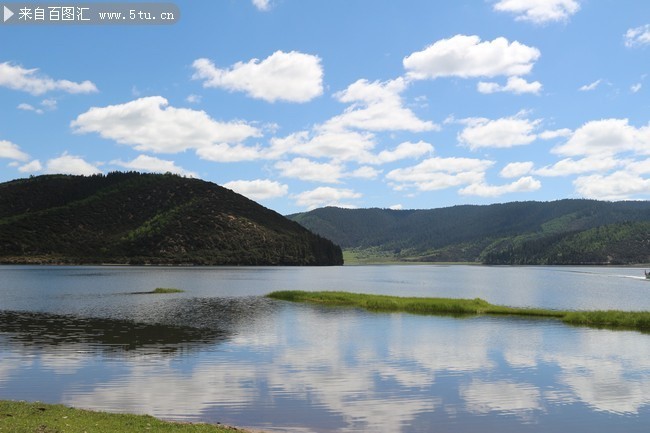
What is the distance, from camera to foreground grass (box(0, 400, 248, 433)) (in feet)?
79.9

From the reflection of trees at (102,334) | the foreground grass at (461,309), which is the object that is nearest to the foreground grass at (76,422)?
the reflection of trees at (102,334)

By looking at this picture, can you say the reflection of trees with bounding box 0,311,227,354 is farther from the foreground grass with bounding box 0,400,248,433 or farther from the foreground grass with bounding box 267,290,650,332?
the foreground grass with bounding box 267,290,650,332

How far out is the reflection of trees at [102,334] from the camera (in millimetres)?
52031

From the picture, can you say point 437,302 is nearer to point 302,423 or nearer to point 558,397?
point 558,397

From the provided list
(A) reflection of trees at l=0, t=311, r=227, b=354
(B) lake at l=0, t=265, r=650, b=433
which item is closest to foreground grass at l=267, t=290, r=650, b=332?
(B) lake at l=0, t=265, r=650, b=433

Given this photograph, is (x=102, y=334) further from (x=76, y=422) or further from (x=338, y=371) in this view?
(x=76, y=422)

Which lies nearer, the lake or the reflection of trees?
the lake

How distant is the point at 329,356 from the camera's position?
159 ft

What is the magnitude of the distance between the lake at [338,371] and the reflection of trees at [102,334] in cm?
20

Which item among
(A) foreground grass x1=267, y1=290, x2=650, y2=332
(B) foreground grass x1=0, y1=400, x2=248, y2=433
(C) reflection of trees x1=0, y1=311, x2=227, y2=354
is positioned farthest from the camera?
(A) foreground grass x1=267, y1=290, x2=650, y2=332

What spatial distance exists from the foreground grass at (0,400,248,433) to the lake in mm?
2952

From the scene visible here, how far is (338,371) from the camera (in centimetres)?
4222

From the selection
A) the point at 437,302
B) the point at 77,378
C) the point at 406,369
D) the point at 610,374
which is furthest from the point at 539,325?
the point at 77,378

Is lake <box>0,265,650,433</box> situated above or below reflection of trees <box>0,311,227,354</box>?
below
